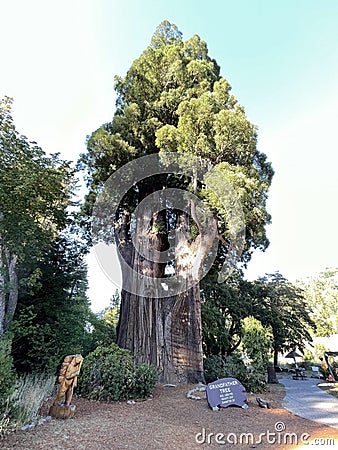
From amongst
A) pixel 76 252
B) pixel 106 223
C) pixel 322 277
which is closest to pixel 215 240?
pixel 106 223

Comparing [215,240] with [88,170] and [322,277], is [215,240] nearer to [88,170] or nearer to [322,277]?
[88,170]

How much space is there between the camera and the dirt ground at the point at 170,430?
10.9ft

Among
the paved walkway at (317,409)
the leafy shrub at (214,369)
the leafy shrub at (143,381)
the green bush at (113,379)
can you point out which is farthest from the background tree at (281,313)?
the green bush at (113,379)

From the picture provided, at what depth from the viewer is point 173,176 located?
999 centimetres

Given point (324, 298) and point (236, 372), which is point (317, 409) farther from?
point (324, 298)

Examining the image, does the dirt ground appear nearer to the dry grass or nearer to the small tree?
the dry grass

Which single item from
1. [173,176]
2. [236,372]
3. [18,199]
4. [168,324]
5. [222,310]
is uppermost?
[173,176]

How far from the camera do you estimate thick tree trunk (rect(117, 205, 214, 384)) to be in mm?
7926

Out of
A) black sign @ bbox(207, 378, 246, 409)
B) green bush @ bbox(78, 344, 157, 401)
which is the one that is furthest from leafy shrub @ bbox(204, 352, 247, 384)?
green bush @ bbox(78, 344, 157, 401)

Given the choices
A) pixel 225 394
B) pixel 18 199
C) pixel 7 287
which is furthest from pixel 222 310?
pixel 18 199

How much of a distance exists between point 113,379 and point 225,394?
2220 millimetres

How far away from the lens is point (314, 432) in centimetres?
394

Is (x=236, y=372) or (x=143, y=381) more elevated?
(x=236, y=372)

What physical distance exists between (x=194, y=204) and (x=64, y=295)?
188 inches
